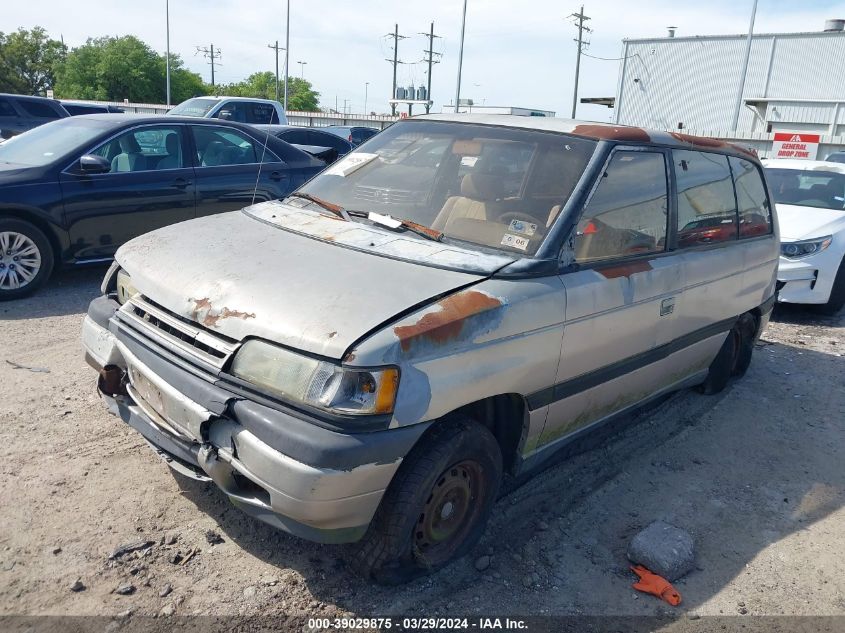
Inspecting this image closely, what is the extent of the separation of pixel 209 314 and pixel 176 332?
0.80ft

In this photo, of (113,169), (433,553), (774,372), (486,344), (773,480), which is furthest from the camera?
(113,169)

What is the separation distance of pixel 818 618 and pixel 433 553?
1.64 m

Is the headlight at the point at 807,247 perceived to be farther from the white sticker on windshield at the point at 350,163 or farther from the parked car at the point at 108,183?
the parked car at the point at 108,183

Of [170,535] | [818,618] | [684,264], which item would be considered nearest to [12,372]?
[170,535]

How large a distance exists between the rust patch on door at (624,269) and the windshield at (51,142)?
17.1 feet

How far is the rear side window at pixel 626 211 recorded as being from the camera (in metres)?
3.24

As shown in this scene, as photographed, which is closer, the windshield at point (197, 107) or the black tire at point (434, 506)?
the black tire at point (434, 506)

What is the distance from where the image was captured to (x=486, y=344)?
8.63ft

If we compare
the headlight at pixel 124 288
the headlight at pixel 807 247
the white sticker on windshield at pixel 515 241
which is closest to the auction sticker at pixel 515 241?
the white sticker on windshield at pixel 515 241

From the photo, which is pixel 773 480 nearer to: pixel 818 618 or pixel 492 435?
pixel 818 618

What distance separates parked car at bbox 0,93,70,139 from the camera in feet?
48.0

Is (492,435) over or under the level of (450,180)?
under

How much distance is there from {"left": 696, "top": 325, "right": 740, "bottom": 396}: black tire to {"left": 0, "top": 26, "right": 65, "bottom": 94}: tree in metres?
69.7

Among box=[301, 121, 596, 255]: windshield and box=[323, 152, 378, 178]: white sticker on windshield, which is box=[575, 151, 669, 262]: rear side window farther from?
box=[323, 152, 378, 178]: white sticker on windshield
